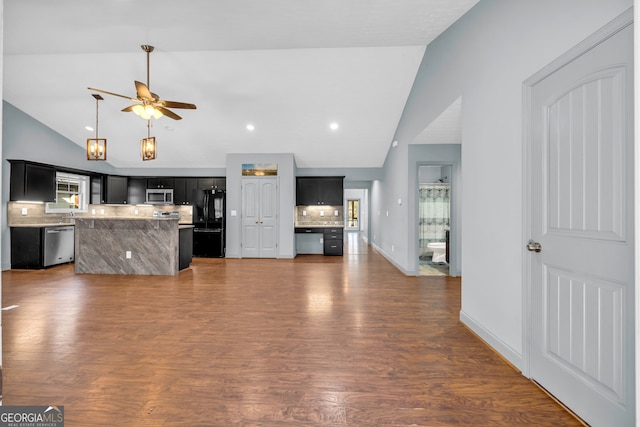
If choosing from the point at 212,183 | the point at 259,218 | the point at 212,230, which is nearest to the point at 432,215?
the point at 259,218

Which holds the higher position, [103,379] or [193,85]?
[193,85]

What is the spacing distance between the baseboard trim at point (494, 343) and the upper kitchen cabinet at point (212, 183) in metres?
6.54

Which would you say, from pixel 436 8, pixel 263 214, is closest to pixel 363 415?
pixel 436 8

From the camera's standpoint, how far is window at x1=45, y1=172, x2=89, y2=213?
6836 millimetres

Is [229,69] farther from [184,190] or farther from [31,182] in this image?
[31,182]

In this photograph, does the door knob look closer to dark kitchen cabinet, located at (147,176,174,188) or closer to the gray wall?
the gray wall

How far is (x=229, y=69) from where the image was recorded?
4910mm

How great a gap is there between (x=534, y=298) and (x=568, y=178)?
2.81ft

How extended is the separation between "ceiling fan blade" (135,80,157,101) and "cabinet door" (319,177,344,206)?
15.9 feet

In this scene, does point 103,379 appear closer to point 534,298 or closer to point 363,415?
point 363,415

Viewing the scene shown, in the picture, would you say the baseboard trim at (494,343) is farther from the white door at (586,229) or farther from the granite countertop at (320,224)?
the granite countertop at (320,224)

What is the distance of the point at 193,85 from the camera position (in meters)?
5.29

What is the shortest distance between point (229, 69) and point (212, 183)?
3.69 metres

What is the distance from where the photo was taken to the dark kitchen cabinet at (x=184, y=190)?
796cm
